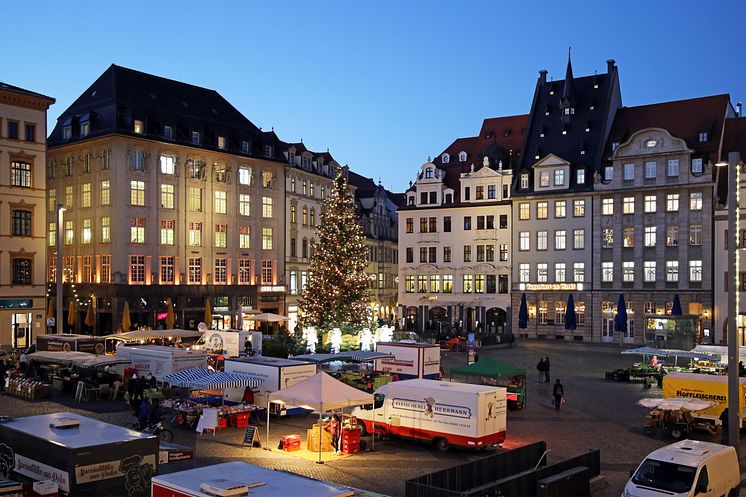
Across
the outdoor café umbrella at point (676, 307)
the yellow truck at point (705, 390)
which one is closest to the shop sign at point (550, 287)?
the outdoor café umbrella at point (676, 307)

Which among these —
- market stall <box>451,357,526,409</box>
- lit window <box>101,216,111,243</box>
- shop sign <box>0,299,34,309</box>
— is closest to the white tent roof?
market stall <box>451,357,526,409</box>

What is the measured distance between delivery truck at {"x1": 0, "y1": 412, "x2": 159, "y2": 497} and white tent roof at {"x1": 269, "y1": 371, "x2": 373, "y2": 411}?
8390mm

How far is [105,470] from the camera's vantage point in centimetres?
1315

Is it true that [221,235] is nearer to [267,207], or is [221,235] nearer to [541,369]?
[267,207]

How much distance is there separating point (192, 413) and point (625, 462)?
43.9 feet

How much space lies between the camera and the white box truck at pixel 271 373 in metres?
28.1

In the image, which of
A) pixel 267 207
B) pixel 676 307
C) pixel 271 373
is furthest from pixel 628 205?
pixel 271 373

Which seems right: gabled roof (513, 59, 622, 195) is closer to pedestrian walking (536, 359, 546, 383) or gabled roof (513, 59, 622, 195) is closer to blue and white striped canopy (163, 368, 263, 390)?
pedestrian walking (536, 359, 546, 383)

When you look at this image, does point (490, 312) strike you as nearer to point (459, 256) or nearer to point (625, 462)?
point (459, 256)

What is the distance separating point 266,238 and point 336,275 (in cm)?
2175

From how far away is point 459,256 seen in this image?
7275 centimetres

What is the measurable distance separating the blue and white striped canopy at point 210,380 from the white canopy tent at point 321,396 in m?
4.06

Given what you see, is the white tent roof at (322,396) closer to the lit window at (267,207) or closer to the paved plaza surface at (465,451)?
the paved plaza surface at (465,451)

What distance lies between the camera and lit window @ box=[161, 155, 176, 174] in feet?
206
